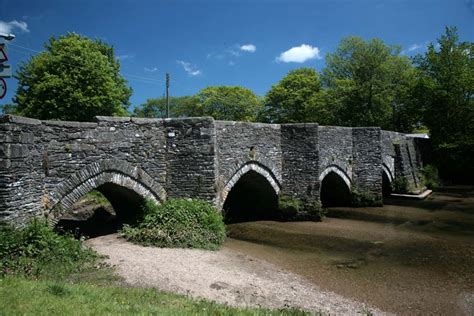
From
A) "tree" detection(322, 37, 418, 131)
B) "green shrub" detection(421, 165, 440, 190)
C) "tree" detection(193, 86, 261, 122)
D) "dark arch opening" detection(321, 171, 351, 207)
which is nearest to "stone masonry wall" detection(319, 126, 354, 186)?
"dark arch opening" detection(321, 171, 351, 207)

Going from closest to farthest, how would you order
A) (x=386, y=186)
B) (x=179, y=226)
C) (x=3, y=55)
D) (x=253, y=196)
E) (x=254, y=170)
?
(x=3, y=55) → (x=179, y=226) → (x=254, y=170) → (x=253, y=196) → (x=386, y=186)

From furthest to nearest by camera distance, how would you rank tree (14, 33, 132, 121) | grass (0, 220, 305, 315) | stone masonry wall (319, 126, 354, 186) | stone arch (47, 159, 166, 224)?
1. tree (14, 33, 132, 121)
2. stone masonry wall (319, 126, 354, 186)
3. stone arch (47, 159, 166, 224)
4. grass (0, 220, 305, 315)

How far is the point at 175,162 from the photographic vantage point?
32.2ft

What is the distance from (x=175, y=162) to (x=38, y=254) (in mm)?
4184

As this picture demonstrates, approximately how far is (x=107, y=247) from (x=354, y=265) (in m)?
5.78

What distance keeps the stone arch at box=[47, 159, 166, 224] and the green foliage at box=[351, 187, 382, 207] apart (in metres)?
9.42

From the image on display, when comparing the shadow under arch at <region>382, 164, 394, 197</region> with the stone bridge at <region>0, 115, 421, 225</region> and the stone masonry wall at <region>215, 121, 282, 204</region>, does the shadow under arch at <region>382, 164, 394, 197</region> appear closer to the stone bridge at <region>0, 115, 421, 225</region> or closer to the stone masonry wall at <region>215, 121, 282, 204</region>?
the stone bridge at <region>0, 115, 421, 225</region>

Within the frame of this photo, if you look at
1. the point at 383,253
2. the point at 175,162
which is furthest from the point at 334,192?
the point at 175,162

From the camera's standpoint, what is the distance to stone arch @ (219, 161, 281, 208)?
11031mm

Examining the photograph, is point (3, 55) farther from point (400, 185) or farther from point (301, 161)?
point (400, 185)

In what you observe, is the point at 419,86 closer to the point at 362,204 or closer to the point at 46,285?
the point at 362,204

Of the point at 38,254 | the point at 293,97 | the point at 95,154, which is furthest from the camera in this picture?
the point at 293,97

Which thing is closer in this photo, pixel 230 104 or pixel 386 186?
pixel 386 186

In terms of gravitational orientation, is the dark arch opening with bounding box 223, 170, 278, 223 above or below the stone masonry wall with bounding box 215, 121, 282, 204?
below
